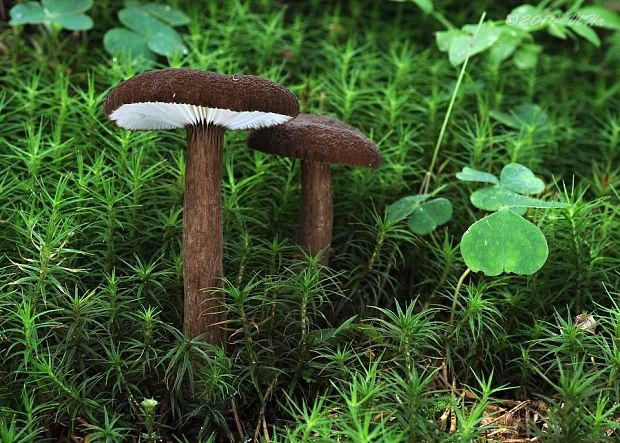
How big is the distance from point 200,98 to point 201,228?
1.54ft

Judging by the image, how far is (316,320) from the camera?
2.32 meters

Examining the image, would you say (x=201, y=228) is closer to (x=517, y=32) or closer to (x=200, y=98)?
(x=200, y=98)

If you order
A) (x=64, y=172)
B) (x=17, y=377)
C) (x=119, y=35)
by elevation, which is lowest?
(x=17, y=377)

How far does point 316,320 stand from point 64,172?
43.7 inches

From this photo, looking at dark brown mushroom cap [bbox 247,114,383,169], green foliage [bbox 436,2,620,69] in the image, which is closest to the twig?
dark brown mushroom cap [bbox 247,114,383,169]

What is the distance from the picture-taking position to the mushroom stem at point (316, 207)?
2.39 m

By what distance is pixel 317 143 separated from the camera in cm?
216

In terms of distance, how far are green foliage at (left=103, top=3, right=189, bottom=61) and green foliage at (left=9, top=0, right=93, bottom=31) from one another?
0.13 metres

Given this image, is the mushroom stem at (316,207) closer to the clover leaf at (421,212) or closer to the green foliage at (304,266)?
the green foliage at (304,266)

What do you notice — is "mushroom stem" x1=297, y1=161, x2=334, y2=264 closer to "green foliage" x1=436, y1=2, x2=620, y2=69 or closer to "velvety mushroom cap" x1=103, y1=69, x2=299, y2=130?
"velvety mushroom cap" x1=103, y1=69, x2=299, y2=130

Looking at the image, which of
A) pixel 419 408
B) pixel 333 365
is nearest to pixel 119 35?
pixel 333 365

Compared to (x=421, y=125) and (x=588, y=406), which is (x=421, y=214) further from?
(x=588, y=406)

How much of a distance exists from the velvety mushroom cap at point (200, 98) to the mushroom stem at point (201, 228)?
0.24ft

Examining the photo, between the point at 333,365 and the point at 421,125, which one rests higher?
the point at 421,125
